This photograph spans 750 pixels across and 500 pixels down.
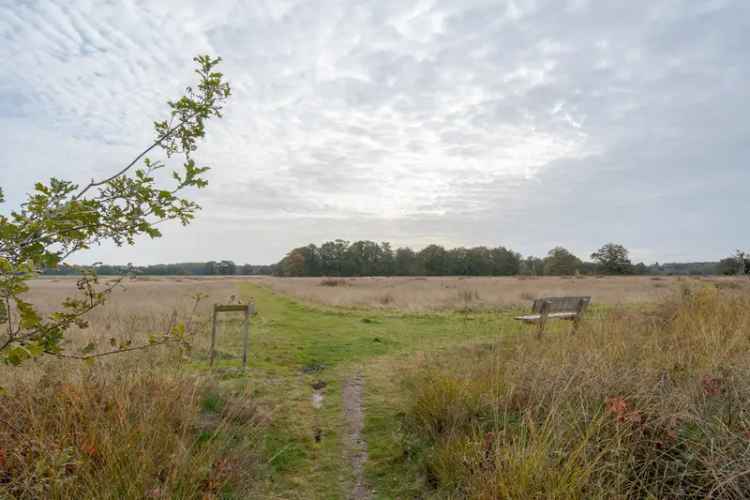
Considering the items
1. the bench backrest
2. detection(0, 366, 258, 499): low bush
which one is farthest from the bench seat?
detection(0, 366, 258, 499): low bush

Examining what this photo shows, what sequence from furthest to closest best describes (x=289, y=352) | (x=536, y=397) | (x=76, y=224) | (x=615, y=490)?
(x=289, y=352)
(x=536, y=397)
(x=615, y=490)
(x=76, y=224)

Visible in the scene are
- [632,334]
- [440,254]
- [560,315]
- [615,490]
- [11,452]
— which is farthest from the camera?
[440,254]

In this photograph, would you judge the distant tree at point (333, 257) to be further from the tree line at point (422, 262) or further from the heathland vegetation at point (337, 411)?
the heathland vegetation at point (337, 411)

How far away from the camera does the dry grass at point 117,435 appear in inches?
118

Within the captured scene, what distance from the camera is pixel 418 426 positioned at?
4.96m

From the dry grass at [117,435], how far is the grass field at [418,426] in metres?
0.02

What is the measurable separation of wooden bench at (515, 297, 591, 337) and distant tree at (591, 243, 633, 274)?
76.2 meters

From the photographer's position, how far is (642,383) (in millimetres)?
3875

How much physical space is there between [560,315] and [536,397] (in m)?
5.37

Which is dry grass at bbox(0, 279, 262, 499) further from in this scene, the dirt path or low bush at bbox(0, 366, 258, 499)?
the dirt path

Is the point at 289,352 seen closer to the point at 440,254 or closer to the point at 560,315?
the point at 560,315

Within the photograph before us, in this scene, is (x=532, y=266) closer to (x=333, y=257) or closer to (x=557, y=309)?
(x=333, y=257)

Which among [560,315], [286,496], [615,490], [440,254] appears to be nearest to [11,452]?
[286,496]

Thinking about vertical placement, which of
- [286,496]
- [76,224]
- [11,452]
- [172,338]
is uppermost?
[76,224]
